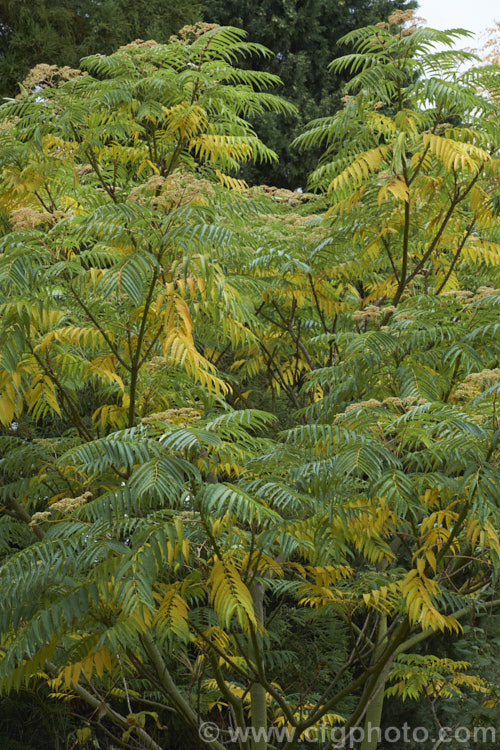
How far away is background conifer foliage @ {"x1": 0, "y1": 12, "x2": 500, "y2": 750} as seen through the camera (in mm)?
2859

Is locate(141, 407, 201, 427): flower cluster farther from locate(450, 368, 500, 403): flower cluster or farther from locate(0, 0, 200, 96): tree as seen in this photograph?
locate(0, 0, 200, 96): tree

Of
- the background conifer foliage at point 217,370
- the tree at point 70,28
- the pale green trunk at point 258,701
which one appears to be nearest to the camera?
the background conifer foliage at point 217,370

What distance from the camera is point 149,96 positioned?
407cm

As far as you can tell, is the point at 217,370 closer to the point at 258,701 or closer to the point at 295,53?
the point at 258,701

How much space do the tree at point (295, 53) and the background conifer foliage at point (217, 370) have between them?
250 inches

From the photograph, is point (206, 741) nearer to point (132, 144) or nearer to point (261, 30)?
point (132, 144)

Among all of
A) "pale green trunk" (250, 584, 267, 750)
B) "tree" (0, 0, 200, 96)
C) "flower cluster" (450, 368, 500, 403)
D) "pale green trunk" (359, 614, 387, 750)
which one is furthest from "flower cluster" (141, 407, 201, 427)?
"tree" (0, 0, 200, 96)

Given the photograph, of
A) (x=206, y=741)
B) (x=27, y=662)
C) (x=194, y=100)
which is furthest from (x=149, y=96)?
(x=206, y=741)

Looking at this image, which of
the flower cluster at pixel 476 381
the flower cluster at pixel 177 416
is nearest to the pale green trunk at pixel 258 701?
the flower cluster at pixel 177 416

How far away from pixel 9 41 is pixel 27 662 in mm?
8352

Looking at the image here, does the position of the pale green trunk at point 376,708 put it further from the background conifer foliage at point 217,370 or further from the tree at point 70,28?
the tree at point 70,28

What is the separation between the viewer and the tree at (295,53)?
11.8m

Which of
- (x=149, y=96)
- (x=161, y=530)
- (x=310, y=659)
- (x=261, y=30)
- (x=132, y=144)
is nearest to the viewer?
(x=161, y=530)

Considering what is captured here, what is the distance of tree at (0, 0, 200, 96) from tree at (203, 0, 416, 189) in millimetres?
2486
